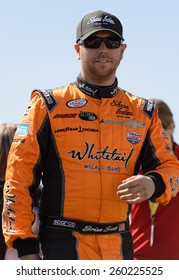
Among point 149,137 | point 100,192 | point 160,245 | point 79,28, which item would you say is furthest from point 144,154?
point 160,245

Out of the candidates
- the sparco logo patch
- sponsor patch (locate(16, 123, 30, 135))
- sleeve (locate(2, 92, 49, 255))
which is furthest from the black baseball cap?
sponsor patch (locate(16, 123, 30, 135))

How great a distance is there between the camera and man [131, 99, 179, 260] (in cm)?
702

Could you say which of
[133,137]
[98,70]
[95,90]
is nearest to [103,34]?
[98,70]

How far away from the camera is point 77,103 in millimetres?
5199

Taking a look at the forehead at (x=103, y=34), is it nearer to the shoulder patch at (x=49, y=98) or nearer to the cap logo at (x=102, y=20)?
the cap logo at (x=102, y=20)

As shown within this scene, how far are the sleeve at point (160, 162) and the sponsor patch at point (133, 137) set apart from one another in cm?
10

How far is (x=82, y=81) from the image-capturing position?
5305 millimetres

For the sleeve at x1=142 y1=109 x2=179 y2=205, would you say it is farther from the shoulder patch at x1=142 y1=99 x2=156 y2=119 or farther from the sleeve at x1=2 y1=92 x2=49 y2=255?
the sleeve at x1=2 y1=92 x2=49 y2=255

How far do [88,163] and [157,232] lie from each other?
2237 mm

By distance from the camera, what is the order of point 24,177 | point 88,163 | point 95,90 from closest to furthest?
point 24,177 → point 88,163 → point 95,90

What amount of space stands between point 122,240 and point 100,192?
1.15 ft

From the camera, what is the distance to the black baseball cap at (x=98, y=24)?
17.2 feet

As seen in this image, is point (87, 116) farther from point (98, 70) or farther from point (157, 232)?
point (157, 232)

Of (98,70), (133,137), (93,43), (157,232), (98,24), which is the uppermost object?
(98,24)
